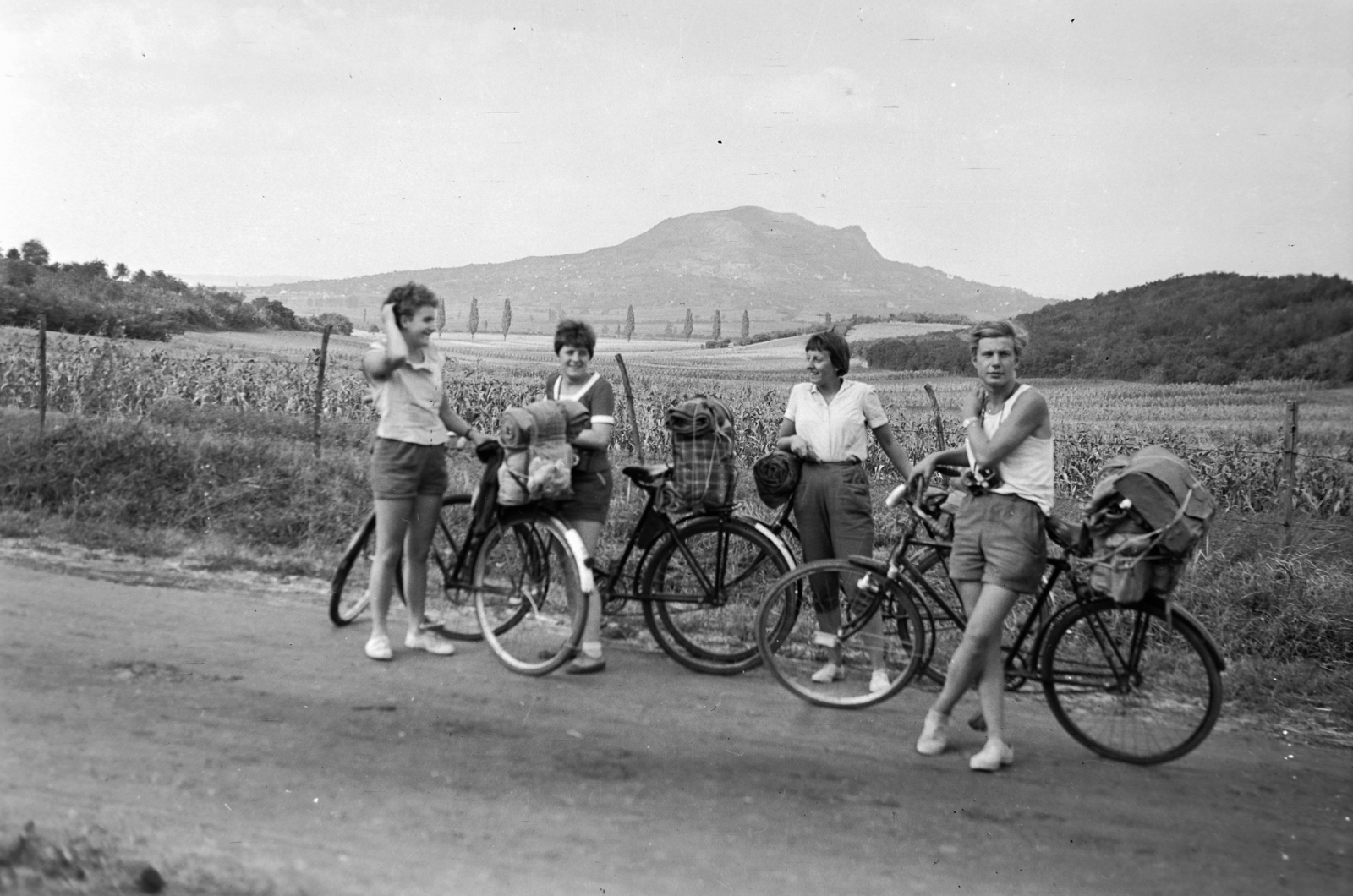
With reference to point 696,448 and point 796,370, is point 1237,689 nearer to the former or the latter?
point 696,448

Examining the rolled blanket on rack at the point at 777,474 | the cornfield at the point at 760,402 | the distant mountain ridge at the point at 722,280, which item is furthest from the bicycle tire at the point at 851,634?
the distant mountain ridge at the point at 722,280

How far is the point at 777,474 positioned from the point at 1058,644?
163 cm

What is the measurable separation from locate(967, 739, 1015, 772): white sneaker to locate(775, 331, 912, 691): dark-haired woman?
96 centimetres

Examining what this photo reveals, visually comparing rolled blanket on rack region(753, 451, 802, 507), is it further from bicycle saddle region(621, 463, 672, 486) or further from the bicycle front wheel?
the bicycle front wheel

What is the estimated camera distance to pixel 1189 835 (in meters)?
3.78

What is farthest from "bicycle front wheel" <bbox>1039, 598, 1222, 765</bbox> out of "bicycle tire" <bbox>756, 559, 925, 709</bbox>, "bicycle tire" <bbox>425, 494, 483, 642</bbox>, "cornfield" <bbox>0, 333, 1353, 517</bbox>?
"cornfield" <bbox>0, 333, 1353, 517</bbox>

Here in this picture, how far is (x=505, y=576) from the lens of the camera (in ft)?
18.9

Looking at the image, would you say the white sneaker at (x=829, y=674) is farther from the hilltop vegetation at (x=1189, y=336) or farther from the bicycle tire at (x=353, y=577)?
the hilltop vegetation at (x=1189, y=336)

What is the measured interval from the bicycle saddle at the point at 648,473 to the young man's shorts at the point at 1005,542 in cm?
172

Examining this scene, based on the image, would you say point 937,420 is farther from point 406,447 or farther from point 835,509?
point 406,447

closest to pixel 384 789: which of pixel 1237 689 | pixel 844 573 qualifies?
pixel 844 573

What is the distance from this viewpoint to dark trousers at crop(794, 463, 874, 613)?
5.42 metres

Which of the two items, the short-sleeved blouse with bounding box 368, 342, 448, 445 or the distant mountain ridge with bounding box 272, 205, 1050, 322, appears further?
the distant mountain ridge with bounding box 272, 205, 1050, 322

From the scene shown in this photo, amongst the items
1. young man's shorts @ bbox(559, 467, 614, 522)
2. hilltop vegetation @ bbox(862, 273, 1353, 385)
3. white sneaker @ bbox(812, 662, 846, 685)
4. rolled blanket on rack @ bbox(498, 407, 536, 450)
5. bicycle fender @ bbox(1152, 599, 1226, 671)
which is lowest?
white sneaker @ bbox(812, 662, 846, 685)
